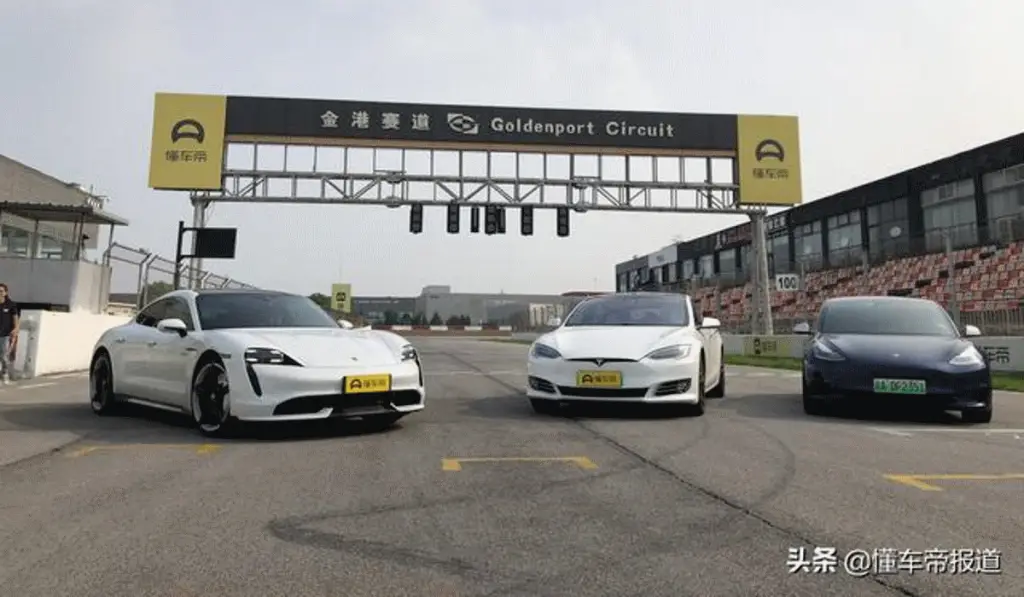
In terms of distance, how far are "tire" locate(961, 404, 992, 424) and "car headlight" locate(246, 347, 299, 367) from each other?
21.8 feet

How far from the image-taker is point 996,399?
10.4 m

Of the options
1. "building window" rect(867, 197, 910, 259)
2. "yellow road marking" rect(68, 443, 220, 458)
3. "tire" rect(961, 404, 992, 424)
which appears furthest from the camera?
"building window" rect(867, 197, 910, 259)

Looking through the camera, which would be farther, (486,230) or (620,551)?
(486,230)

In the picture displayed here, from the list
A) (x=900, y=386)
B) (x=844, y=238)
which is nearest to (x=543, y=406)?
(x=900, y=386)

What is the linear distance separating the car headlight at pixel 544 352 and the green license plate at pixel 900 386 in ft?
10.5

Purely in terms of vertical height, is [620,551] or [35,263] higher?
[35,263]

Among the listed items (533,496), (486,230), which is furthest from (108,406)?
(486,230)

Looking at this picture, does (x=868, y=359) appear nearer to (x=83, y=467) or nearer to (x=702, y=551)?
(x=702, y=551)

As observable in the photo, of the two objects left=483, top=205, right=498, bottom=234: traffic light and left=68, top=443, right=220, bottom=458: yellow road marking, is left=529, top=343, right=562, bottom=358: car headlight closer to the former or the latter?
left=68, top=443, right=220, bottom=458: yellow road marking

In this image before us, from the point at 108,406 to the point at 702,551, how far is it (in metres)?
6.75

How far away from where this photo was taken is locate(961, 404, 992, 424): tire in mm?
7441

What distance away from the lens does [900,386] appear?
7.25 m

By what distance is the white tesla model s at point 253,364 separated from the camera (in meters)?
5.81

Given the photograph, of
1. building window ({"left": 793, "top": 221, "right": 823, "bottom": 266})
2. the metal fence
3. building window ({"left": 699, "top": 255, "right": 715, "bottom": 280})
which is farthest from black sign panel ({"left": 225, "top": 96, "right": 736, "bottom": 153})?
building window ({"left": 699, "top": 255, "right": 715, "bottom": 280})
